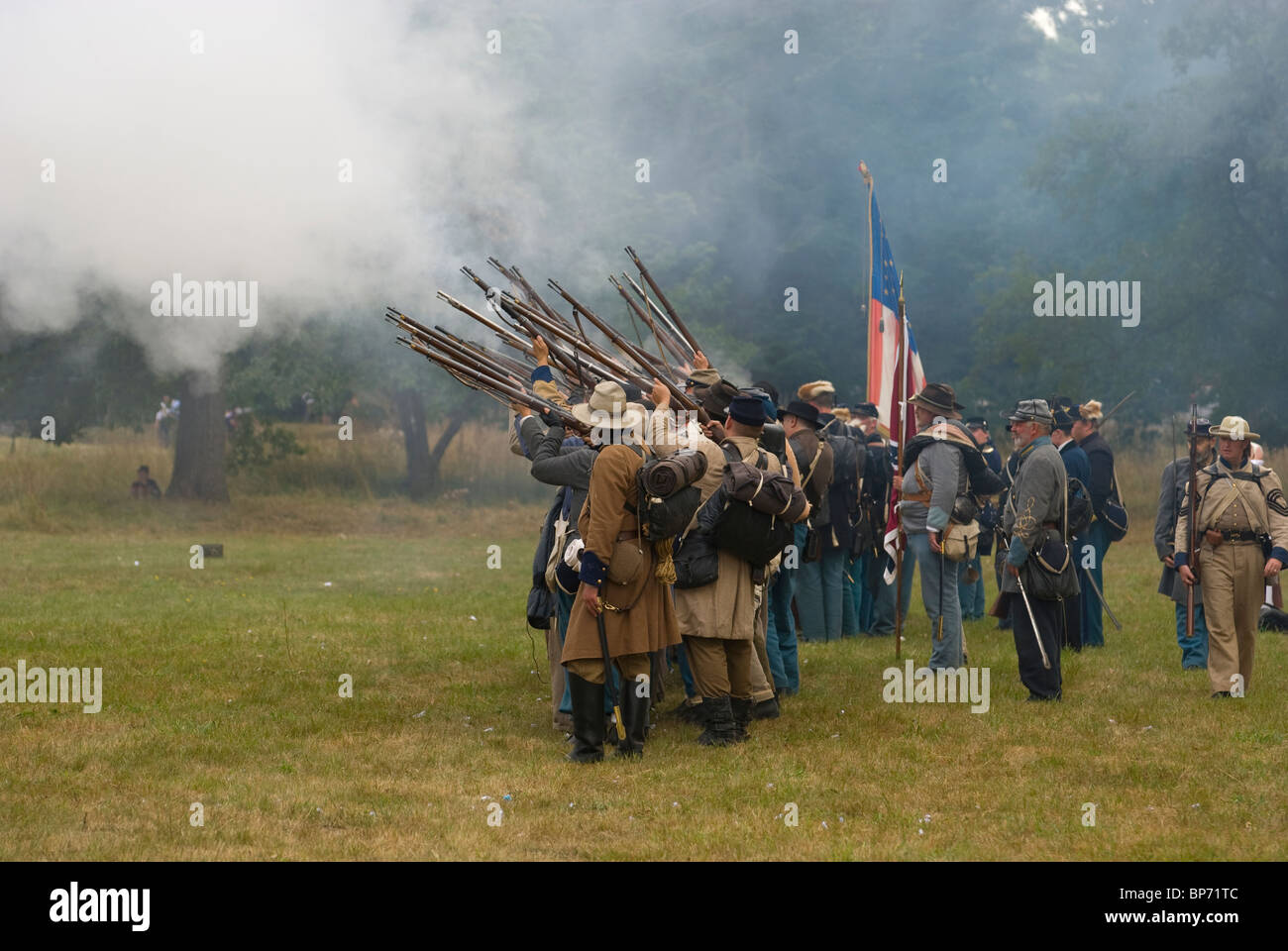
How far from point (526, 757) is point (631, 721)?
0.59 m

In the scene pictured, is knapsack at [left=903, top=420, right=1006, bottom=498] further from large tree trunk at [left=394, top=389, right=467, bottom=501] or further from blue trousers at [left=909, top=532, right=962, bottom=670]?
large tree trunk at [left=394, top=389, right=467, bottom=501]

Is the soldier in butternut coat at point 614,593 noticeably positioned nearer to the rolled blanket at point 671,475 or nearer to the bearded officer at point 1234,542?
the rolled blanket at point 671,475

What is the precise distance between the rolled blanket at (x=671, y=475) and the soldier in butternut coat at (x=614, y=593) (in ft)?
0.49

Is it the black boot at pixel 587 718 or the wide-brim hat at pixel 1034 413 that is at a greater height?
the wide-brim hat at pixel 1034 413

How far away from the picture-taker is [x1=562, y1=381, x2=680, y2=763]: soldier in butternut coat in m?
7.41

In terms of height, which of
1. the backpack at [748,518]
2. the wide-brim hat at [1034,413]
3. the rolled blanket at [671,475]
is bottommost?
the backpack at [748,518]

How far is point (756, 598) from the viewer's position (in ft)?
28.6

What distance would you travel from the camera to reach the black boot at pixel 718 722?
26.1 feet

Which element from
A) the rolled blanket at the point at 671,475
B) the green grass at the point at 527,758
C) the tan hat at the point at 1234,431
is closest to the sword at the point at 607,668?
the green grass at the point at 527,758

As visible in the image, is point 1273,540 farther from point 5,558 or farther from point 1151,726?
point 5,558

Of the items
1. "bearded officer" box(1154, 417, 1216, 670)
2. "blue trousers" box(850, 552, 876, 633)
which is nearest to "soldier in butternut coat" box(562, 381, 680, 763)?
"bearded officer" box(1154, 417, 1216, 670)

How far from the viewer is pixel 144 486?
23688 millimetres

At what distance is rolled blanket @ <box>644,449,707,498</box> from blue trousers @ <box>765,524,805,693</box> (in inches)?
88.0

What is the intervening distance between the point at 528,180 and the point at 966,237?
38.8 ft
